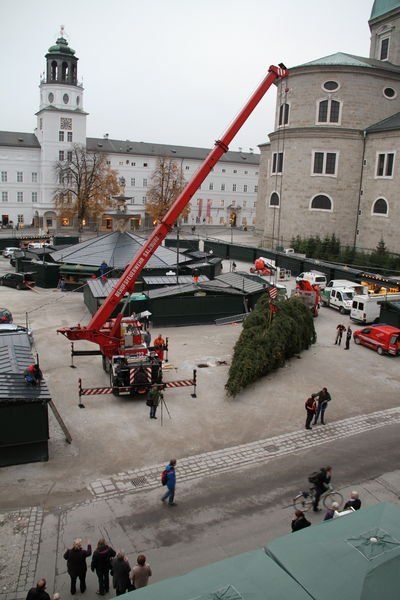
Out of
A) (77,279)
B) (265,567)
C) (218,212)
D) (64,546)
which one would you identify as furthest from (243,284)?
(218,212)

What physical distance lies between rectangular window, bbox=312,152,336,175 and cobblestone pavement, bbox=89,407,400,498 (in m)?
41.5

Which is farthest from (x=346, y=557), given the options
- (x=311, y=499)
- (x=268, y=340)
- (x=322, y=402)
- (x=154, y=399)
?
(x=268, y=340)

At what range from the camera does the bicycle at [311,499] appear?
12414 mm

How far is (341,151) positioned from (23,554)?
5222cm

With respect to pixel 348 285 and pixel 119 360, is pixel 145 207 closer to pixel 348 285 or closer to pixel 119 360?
pixel 348 285

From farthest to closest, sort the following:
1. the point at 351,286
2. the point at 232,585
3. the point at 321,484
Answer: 1. the point at 351,286
2. the point at 321,484
3. the point at 232,585

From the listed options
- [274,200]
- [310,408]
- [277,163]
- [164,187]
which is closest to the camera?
[310,408]

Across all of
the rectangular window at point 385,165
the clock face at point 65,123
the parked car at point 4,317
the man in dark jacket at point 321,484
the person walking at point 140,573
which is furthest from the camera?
the clock face at point 65,123

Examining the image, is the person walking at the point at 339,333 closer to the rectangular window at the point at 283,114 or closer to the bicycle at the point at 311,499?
the bicycle at the point at 311,499

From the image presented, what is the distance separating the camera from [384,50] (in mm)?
63031

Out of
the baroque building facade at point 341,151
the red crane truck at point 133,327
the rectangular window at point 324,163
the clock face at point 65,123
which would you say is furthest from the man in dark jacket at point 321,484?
the clock face at point 65,123

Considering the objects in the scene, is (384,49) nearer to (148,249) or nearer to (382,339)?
(382,339)

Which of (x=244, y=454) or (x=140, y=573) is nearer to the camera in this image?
(x=140, y=573)

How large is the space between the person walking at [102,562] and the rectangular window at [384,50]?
6741 centimetres
